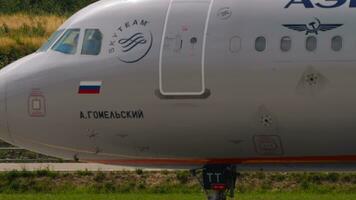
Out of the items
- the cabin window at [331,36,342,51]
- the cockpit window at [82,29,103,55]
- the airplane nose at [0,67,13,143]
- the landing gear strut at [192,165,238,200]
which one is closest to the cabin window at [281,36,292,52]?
the cabin window at [331,36,342,51]

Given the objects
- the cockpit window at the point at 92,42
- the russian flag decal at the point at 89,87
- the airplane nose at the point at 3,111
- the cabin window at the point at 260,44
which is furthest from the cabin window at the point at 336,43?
the airplane nose at the point at 3,111

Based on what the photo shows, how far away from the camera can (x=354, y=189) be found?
94.6 ft

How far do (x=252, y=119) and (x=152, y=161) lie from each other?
2114 mm

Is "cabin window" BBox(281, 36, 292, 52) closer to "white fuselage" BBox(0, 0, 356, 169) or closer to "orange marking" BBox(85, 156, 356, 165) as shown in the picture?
"white fuselage" BBox(0, 0, 356, 169)

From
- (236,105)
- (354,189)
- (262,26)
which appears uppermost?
(262,26)

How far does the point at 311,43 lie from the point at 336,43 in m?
0.38

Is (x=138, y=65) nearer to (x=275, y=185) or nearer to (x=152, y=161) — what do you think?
(x=152, y=161)

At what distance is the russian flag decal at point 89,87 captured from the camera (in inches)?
746

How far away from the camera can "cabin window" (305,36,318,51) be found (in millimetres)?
17906

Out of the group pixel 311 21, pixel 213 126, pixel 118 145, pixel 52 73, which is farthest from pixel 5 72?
pixel 311 21

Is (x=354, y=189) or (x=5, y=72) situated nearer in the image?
(x=5, y=72)

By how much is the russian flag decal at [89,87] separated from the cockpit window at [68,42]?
0.76 metres

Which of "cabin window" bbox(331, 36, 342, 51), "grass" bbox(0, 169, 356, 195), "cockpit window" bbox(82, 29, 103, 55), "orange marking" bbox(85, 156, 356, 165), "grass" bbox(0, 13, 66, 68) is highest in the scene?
"grass" bbox(0, 13, 66, 68)

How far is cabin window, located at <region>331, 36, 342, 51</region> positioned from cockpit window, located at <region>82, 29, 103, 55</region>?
3.87 m
